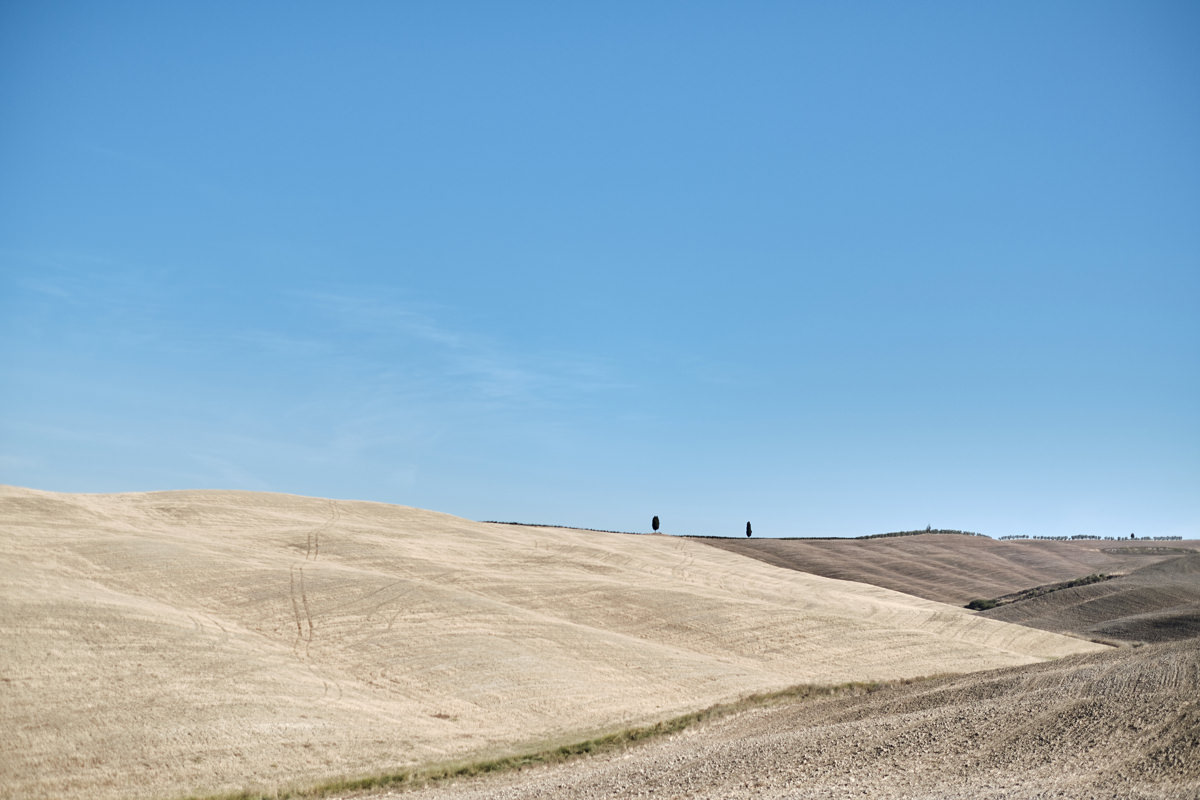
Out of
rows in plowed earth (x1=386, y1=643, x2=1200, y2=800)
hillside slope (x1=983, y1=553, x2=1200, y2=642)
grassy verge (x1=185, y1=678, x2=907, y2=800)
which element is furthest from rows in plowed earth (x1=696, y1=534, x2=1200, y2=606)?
rows in plowed earth (x1=386, y1=643, x2=1200, y2=800)

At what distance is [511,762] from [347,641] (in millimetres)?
11129

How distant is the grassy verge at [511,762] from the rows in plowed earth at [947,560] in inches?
1398

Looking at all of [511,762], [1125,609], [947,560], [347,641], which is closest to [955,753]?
[511,762]

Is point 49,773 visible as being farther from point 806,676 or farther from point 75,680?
point 806,676

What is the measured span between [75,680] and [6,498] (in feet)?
70.8

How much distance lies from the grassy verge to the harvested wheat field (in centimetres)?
44

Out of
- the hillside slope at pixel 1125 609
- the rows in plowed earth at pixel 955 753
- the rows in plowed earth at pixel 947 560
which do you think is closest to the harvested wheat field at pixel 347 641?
the hillside slope at pixel 1125 609

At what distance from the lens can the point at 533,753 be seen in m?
22.5

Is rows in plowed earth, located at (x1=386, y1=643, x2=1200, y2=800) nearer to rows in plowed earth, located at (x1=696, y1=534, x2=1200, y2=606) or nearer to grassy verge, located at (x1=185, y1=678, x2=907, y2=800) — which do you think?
grassy verge, located at (x1=185, y1=678, x2=907, y2=800)

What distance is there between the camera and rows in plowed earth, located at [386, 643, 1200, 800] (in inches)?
588

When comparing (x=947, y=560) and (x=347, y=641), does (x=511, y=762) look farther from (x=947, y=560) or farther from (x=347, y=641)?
(x=947, y=560)

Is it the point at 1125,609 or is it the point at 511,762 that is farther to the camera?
the point at 1125,609

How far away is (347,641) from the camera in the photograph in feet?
100

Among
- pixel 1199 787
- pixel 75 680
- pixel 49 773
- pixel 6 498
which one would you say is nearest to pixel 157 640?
pixel 75 680
